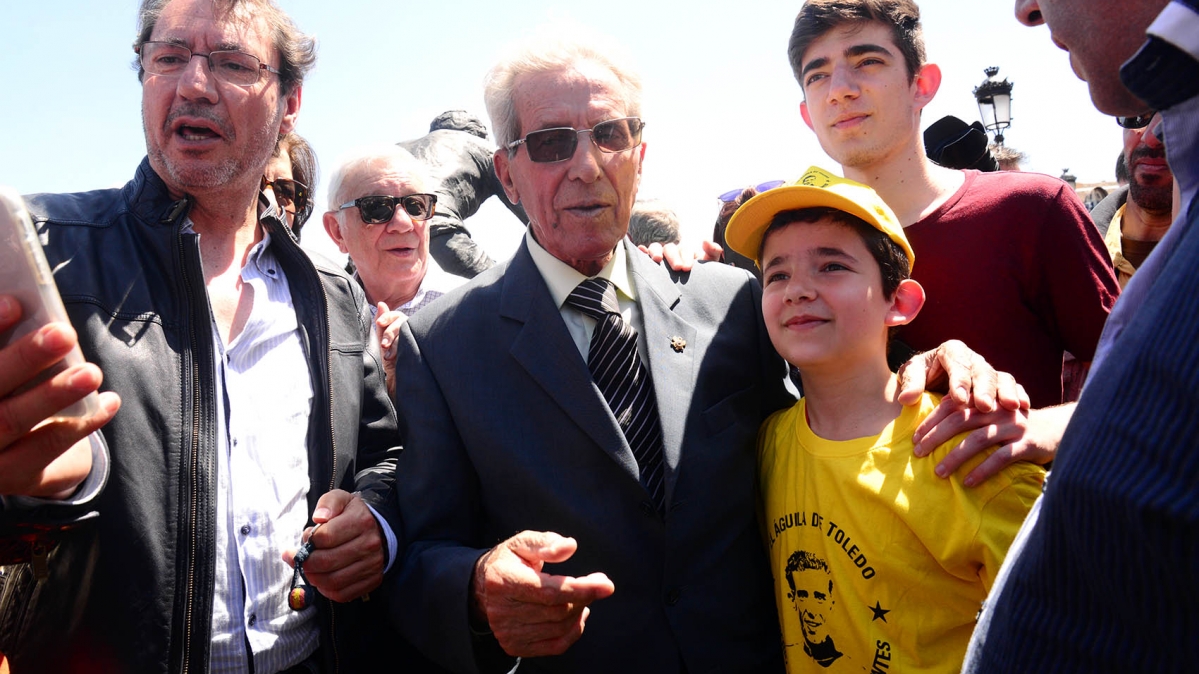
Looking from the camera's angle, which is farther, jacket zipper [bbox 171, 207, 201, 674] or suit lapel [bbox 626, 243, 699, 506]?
suit lapel [bbox 626, 243, 699, 506]

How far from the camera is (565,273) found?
7.81 feet

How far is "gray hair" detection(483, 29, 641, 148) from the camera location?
7.97 feet

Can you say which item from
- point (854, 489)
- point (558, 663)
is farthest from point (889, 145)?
point (558, 663)

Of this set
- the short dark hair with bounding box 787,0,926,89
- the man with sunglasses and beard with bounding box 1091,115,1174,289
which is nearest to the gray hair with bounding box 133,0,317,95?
the short dark hair with bounding box 787,0,926,89

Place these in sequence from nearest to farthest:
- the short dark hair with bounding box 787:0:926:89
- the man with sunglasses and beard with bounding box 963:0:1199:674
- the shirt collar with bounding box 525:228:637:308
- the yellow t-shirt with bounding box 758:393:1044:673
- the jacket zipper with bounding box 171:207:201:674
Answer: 1. the man with sunglasses and beard with bounding box 963:0:1199:674
2. the yellow t-shirt with bounding box 758:393:1044:673
3. the jacket zipper with bounding box 171:207:201:674
4. the shirt collar with bounding box 525:228:637:308
5. the short dark hair with bounding box 787:0:926:89

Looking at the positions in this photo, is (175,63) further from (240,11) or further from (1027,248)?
(1027,248)

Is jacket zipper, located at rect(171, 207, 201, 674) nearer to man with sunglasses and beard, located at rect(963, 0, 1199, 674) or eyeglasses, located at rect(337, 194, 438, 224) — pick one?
eyeglasses, located at rect(337, 194, 438, 224)

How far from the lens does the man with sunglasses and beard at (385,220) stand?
3.84 metres

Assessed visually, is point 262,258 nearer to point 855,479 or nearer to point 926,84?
point 855,479

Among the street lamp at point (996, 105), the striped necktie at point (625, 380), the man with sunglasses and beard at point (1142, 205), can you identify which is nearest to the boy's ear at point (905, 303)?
the striped necktie at point (625, 380)

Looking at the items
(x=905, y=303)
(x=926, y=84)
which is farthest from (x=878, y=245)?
(x=926, y=84)

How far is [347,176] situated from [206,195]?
153 centimetres

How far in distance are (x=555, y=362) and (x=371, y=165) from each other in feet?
7.09

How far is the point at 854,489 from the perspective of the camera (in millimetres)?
2002
